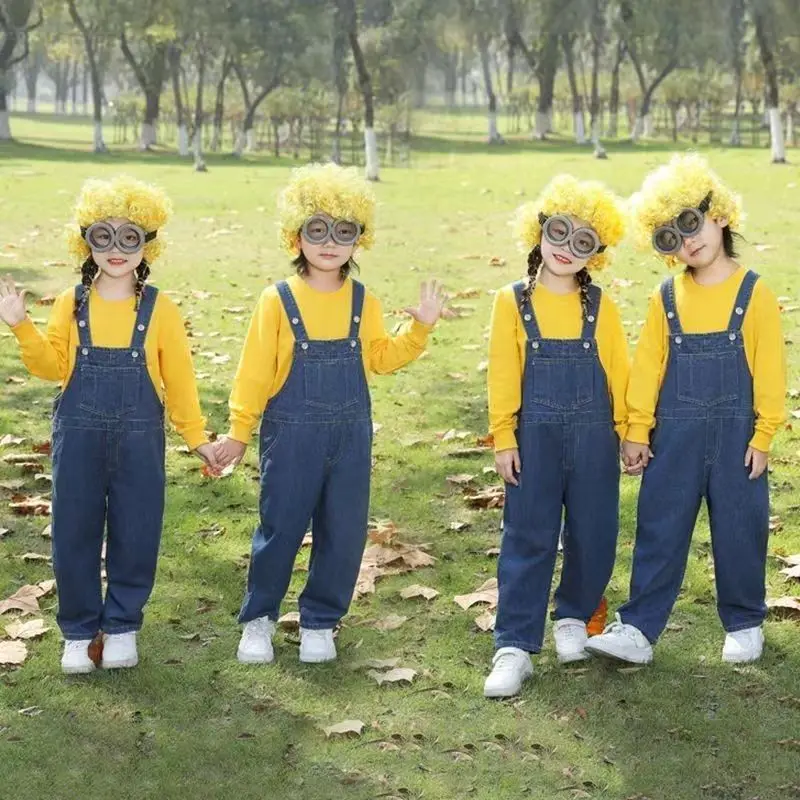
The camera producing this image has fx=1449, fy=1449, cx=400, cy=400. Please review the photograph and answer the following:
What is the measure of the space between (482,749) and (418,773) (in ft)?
0.89

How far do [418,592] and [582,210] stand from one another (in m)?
1.95

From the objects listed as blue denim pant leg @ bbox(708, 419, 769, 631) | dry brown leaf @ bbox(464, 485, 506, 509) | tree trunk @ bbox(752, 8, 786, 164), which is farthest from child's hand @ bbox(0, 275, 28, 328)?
tree trunk @ bbox(752, 8, 786, 164)

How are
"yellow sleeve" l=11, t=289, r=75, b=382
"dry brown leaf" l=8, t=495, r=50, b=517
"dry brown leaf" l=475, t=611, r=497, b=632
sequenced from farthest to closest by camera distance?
"dry brown leaf" l=8, t=495, r=50, b=517, "dry brown leaf" l=475, t=611, r=497, b=632, "yellow sleeve" l=11, t=289, r=75, b=382

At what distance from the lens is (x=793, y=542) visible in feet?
22.4

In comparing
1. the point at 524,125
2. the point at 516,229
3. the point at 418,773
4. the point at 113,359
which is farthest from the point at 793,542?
the point at 524,125

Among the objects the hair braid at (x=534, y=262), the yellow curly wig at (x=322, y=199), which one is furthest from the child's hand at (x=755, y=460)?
the yellow curly wig at (x=322, y=199)

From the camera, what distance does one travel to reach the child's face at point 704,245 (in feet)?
17.2

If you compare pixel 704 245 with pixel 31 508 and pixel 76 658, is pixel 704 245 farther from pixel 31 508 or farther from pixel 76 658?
pixel 31 508

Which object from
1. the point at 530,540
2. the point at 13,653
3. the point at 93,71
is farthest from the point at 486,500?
the point at 93,71

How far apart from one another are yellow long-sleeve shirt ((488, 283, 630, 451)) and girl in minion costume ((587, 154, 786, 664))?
0.09m

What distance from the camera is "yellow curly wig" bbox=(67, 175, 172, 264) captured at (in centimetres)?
529

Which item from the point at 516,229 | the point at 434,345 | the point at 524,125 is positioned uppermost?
the point at 524,125

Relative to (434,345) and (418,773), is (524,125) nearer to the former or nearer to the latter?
(434,345)

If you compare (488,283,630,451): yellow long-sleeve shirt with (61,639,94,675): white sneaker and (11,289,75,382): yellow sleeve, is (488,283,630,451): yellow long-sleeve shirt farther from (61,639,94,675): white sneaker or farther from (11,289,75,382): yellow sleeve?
(61,639,94,675): white sneaker
